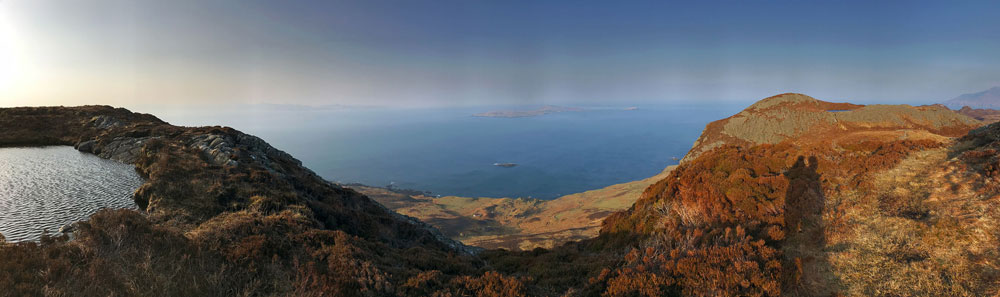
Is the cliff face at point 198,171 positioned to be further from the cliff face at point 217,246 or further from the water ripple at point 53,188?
the water ripple at point 53,188

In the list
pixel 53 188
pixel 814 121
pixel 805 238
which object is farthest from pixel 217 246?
pixel 814 121

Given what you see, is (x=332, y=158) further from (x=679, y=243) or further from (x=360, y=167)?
(x=679, y=243)

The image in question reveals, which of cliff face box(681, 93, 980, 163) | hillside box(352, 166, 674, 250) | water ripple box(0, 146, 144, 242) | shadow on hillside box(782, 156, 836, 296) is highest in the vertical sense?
cliff face box(681, 93, 980, 163)

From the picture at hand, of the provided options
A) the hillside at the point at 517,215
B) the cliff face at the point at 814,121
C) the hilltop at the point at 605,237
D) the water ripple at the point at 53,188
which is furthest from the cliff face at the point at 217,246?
the cliff face at the point at 814,121

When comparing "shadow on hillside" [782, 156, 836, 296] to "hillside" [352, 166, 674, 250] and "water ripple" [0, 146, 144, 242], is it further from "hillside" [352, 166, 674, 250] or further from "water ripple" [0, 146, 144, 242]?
"hillside" [352, 166, 674, 250]

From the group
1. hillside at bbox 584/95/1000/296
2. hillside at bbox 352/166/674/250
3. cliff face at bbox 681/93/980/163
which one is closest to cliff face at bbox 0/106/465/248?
hillside at bbox 584/95/1000/296

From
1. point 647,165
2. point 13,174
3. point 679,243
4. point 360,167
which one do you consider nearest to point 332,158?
A: point 360,167
